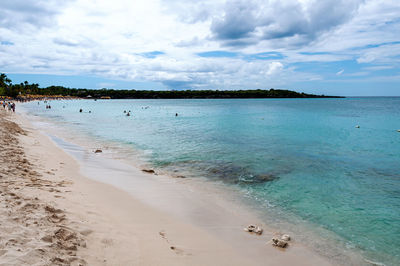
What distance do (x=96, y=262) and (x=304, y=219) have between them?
280 inches

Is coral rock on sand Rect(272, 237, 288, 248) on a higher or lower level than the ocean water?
higher

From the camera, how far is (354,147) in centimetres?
2398

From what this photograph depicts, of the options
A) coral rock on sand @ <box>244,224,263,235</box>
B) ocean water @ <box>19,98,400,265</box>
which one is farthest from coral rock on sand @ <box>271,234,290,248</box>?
ocean water @ <box>19,98,400,265</box>

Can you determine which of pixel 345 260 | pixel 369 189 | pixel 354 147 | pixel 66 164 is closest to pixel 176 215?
pixel 345 260

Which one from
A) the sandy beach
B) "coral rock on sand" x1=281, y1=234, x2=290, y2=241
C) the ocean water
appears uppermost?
the sandy beach

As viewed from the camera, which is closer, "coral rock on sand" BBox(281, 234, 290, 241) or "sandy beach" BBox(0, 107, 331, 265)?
"sandy beach" BBox(0, 107, 331, 265)

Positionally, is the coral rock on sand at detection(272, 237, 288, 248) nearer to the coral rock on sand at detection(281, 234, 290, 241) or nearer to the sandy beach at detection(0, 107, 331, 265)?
the sandy beach at detection(0, 107, 331, 265)

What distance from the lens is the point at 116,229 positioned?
21.9 feet

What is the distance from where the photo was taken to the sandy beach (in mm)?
4961

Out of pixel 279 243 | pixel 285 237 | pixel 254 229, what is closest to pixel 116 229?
pixel 254 229

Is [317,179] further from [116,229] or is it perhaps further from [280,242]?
[116,229]

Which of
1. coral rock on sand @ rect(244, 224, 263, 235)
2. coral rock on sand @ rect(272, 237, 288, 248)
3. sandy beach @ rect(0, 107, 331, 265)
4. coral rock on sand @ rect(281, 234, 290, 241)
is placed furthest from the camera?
coral rock on sand @ rect(244, 224, 263, 235)

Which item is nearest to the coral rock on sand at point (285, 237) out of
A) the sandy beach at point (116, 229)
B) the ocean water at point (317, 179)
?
the sandy beach at point (116, 229)

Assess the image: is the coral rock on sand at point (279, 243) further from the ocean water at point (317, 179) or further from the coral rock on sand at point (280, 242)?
the ocean water at point (317, 179)
